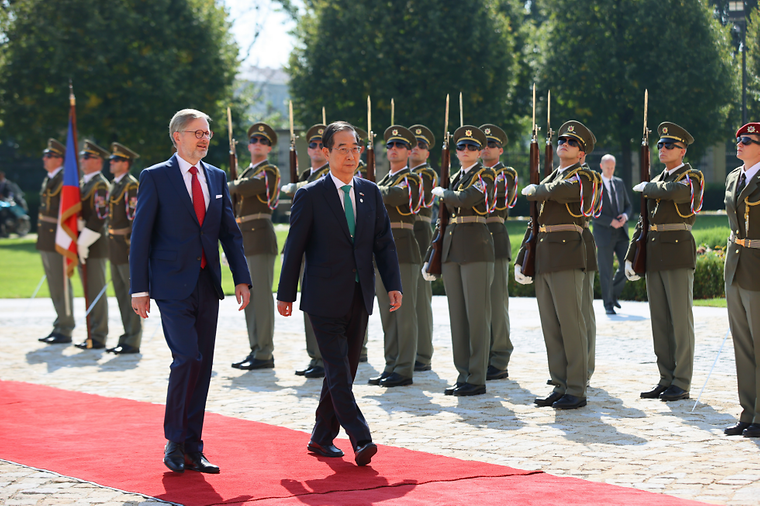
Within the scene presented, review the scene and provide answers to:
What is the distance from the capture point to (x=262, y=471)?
17.6ft

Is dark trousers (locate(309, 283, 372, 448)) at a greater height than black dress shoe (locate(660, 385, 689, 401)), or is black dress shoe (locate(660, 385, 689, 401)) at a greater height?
dark trousers (locate(309, 283, 372, 448))

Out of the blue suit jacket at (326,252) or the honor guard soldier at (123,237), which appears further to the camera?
the honor guard soldier at (123,237)

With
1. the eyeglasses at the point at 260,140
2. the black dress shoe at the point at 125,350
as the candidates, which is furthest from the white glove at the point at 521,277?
the black dress shoe at the point at 125,350

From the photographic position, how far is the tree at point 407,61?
100 feet

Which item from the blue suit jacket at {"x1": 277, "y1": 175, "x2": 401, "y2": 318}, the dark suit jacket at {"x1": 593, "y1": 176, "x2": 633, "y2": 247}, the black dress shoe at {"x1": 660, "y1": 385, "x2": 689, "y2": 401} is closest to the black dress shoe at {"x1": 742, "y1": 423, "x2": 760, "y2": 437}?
the black dress shoe at {"x1": 660, "y1": 385, "x2": 689, "y2": 401}

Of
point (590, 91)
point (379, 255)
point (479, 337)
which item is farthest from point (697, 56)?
point (379, 255)

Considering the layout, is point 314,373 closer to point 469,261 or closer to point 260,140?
point 469,261

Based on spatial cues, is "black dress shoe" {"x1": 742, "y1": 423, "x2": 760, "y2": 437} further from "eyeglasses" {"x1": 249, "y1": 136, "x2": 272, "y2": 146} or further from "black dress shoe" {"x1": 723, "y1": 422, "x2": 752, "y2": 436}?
"eyeglasses" {"x1": 249, "y1": 136, "x2": 272, "y2": 146}

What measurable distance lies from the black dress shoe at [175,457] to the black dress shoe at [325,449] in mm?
786

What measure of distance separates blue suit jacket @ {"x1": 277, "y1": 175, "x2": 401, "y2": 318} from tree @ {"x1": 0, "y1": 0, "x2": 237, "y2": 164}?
86.0 feet

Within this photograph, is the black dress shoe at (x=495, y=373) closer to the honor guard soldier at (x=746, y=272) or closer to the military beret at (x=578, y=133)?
the military beret at (x=578, y=133)

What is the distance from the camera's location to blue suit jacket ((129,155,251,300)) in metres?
5.50

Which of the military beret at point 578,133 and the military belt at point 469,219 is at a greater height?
the military beret at point 578,133

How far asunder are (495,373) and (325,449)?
3.48 metres
